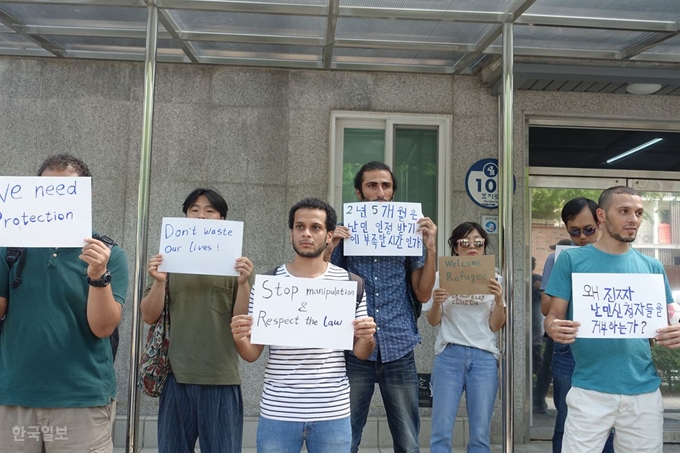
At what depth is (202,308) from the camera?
3.52m

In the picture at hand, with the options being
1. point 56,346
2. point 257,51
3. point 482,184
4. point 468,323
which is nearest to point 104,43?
point 257,51

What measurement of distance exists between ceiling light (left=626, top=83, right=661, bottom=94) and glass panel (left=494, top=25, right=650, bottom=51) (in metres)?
0.76

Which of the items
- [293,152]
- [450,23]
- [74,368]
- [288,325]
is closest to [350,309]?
[288,325]

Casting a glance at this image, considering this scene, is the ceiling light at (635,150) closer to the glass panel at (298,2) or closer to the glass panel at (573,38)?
the glass panel at (573,38)

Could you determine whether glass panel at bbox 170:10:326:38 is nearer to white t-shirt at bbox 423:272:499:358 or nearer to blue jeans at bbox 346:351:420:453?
white t-shirt at bbox 423:272:499:358

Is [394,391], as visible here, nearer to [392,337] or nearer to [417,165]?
[392,337]

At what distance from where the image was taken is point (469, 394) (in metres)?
4.28

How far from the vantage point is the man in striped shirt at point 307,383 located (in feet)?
9.51

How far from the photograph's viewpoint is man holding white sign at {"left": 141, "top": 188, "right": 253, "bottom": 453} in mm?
3447

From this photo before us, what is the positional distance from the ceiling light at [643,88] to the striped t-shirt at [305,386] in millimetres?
4306

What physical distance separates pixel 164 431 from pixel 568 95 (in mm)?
4702

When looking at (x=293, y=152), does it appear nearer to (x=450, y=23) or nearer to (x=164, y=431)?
(x=450, y=23)

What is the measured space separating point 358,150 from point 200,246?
9.37 feet

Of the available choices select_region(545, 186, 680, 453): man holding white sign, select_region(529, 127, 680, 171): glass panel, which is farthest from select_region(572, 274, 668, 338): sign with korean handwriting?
select_region(529, 127, 680, 171): glass panel
